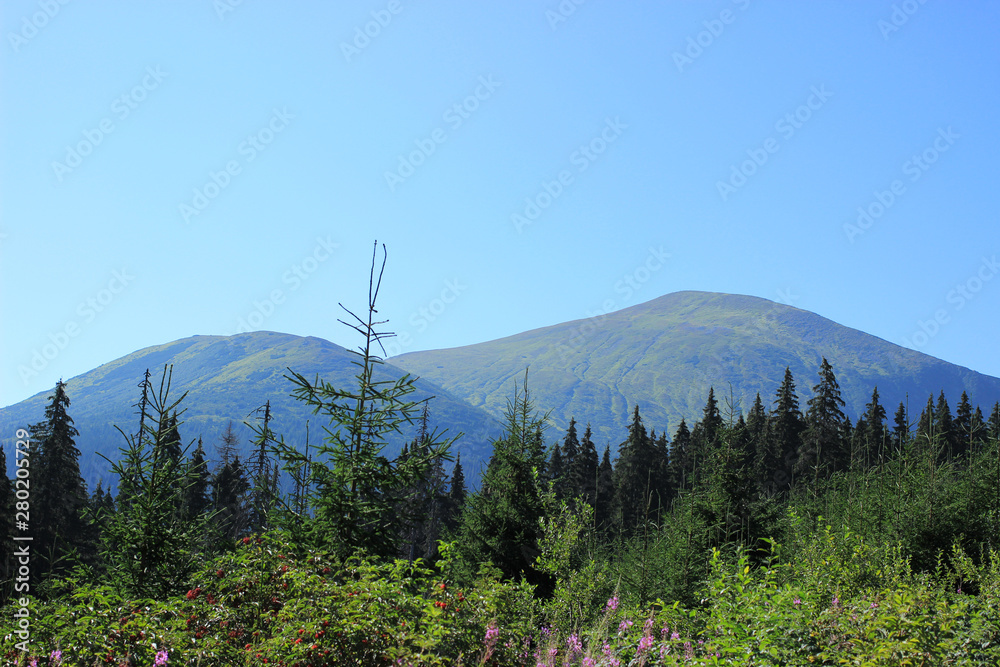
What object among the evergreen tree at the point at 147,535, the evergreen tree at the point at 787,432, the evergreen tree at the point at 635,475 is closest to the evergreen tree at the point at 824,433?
the evergreen tree at the point at 787,432

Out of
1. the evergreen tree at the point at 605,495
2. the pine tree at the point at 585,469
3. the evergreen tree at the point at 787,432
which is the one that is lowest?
the evergreen tree at the point at 605,495

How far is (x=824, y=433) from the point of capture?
52.8 m

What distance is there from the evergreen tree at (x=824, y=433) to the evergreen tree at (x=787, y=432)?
136 cm

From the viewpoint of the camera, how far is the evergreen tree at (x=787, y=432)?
2127 inches

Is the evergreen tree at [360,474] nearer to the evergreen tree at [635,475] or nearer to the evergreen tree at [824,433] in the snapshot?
the evergreen tree at [824,433]

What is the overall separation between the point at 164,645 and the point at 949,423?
227ft

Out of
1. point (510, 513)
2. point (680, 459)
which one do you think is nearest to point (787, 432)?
point (680, 459)

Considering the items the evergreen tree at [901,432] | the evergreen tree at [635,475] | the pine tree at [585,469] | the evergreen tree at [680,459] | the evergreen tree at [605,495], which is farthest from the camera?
the evergreen tree at [680,459]

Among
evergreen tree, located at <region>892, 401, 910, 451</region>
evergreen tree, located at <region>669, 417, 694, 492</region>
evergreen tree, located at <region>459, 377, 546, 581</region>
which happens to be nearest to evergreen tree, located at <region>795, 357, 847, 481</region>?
evergreen tree, located at <region>892, 401, 910, 451</region>

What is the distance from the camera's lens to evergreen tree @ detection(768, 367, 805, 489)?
54031mm

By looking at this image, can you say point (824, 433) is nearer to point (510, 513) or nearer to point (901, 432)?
point (901, 432)

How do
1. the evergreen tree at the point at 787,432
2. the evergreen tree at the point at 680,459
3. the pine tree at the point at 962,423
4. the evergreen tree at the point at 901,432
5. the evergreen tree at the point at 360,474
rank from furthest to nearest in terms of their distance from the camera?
the evergreen tree at the point at 680,459 → the pine tree at the point at 962,423 → the evergreen tree at the point at 787,432 → the evergreen tree at the point at 901,432 → the evergreen tree at the point at 360,474

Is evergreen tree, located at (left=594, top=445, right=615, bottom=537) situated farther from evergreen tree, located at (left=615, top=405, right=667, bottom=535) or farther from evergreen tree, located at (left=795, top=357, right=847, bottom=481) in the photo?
evergreen tree, located at (left=795, top=357, right=847, bottom=481)

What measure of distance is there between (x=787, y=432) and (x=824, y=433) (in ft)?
11.1
